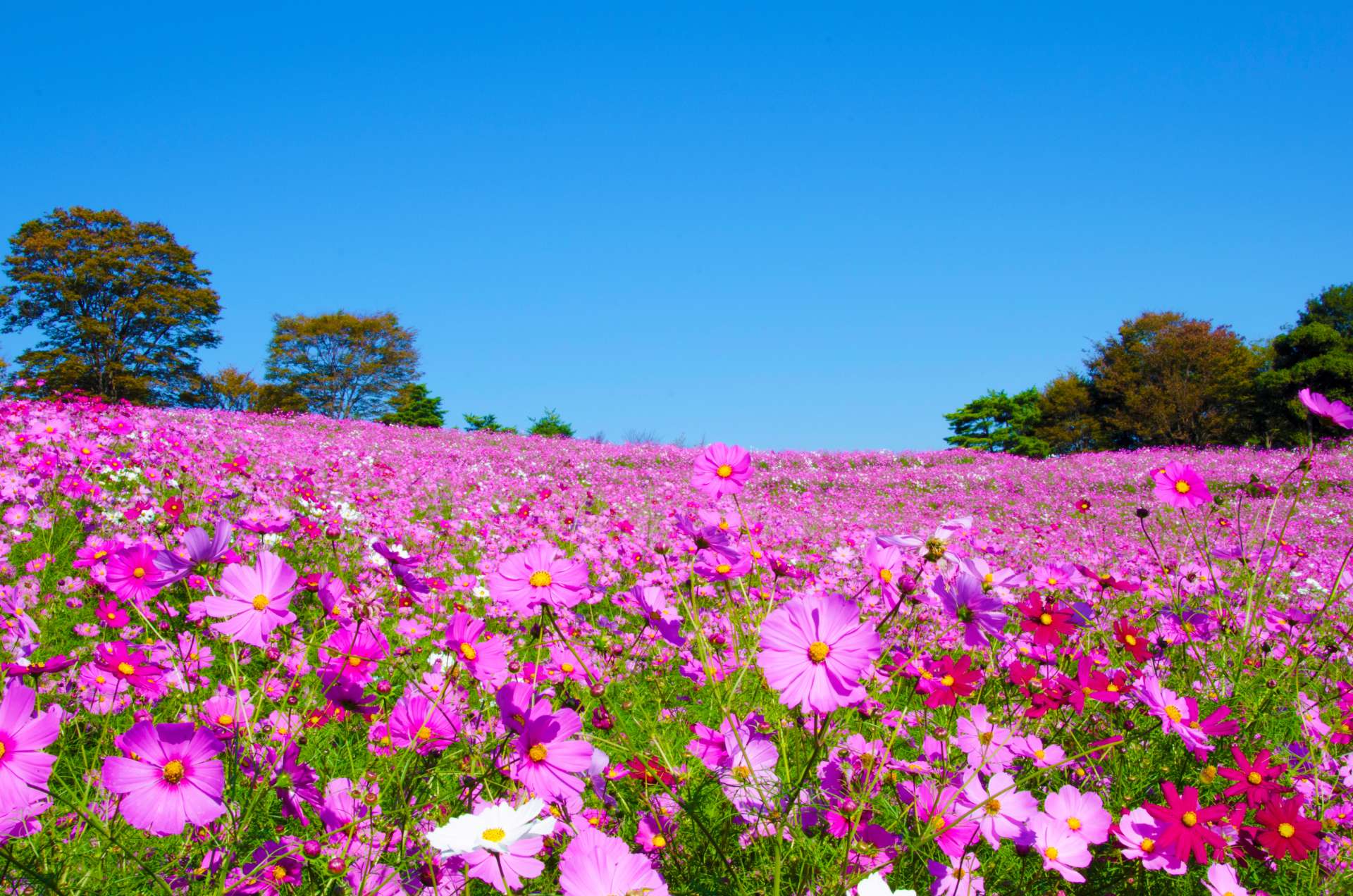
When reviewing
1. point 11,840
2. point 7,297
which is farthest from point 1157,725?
point 7,297

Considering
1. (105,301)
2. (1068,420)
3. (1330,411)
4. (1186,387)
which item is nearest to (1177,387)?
(1186,387)

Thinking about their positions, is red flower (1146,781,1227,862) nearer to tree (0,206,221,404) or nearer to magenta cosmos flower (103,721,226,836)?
magenta cosmos flower (103,721,226,836)

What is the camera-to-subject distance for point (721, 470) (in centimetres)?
138

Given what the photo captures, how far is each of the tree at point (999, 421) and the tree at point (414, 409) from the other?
2303cm

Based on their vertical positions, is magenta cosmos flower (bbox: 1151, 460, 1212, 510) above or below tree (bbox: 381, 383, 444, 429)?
below

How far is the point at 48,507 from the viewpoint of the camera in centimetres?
444

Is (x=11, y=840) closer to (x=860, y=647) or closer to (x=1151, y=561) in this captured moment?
(x=860, y=647)

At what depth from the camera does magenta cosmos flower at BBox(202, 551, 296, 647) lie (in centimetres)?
109

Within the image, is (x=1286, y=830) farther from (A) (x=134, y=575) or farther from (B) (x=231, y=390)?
(B) (x=231, y=390)

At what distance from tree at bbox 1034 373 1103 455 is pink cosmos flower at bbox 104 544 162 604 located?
102 feet

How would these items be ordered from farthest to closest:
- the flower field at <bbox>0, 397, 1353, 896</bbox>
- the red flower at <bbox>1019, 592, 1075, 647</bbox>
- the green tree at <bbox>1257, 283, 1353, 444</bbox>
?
1. the green tree at <bbox>1257, 283, 1353, 444</bbox>
2. the red flower at <bbox>1019, 592, 1075, 647</bbox>
3. the flower field at <bbox>0, 397, 1353, 896</bbox>

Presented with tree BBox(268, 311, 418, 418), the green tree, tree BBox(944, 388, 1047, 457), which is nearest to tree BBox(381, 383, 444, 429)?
tree BBox(268, 311, 418, 418)

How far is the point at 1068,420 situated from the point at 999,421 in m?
3.16

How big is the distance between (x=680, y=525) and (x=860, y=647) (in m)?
0.50
